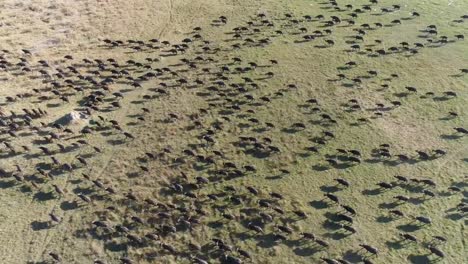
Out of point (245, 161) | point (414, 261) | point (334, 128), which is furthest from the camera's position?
point (334, 128)

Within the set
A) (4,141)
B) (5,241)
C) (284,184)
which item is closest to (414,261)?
(284,184)

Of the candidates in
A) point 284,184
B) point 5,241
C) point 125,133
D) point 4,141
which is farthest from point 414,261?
point 4,141

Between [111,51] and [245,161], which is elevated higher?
[111,51]

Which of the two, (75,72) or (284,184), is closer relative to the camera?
(284,184)

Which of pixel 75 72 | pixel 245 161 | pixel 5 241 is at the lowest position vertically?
pixel 5 241

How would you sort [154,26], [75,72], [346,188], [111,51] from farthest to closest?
[154,26], [111,51], [75,72], [346,188]

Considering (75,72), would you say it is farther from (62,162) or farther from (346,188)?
(346,188)
